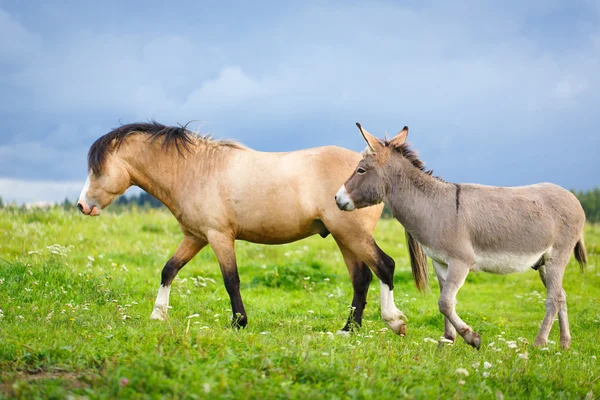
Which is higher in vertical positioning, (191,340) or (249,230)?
(249,230)

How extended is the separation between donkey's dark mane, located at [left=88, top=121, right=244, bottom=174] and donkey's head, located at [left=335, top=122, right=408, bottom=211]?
247 centimetres

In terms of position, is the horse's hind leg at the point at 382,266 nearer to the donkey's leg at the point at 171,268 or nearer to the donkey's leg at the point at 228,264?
the donkey's leg at the point at 228,264

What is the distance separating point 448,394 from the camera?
18.0 feet

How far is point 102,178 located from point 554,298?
6.67 meters

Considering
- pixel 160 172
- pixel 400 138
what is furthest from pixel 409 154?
pixel 160 172

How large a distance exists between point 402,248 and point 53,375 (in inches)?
549

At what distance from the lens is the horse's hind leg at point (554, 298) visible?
27.0ft

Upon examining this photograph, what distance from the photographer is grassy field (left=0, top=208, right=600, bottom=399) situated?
5.21 meters

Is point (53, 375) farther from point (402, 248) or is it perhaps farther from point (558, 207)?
point (402, 248)

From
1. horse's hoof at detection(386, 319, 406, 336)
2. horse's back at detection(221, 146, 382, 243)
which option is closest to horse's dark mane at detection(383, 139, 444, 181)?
horse's back at detection(221, 146, 382, 243)

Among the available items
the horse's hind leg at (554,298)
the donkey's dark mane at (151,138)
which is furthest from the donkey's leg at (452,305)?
the donkey's dark mane at (151,138)

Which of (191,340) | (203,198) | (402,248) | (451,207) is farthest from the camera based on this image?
(402,248)

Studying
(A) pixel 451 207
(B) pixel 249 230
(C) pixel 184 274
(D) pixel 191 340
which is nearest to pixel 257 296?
(C) pixel 184 274

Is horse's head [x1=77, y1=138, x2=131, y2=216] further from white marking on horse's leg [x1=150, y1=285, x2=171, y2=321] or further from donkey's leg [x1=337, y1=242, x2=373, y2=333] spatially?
donkey's leg [x1=337, y1=242, x2=373, y2=333]
